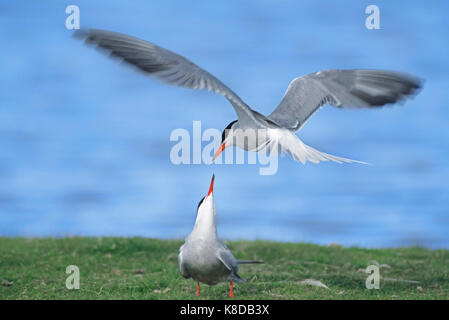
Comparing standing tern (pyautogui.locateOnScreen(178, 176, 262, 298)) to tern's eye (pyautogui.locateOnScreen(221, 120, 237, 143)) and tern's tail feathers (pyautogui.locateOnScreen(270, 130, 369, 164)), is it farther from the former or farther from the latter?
tern's tail feathers (pyautogui.locateOnScreen(270, 130, 369, 164))

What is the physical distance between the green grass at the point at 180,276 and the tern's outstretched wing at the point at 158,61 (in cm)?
244

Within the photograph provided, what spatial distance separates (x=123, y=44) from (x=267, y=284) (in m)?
3.42

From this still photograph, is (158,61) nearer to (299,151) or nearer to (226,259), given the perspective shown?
(299,151)

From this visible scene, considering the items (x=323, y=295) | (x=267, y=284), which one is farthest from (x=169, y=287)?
(x=323, y=295)

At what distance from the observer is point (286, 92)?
7605mm

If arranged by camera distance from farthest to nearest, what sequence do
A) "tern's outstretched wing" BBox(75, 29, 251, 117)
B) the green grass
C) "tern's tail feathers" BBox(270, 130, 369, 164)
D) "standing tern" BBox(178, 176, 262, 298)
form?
the green grass < "standing tern" BBox(178, 176, 262, 298) < "tern's tail feathers" BBox(270, 130, 369, 164) < "tern's outstretched wing" BBox(75, 29, 251, 117)

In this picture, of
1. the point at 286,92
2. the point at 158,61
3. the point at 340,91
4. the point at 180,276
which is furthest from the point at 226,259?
the point at 340,91

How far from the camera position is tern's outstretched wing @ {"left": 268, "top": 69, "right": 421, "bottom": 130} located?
7145mm

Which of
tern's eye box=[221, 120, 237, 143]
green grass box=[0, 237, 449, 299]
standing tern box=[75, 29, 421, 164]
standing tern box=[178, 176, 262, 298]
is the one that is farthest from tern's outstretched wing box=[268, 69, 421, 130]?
green grass box=[0, 237, 449, 299]

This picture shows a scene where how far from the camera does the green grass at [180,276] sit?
685 centimetres

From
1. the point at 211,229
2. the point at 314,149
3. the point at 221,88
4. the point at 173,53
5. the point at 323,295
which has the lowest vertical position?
the point at 323,295

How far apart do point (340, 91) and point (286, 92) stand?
718mm

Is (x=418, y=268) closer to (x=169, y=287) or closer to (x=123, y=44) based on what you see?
(x=169, y=287)

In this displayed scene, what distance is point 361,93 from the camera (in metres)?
7.49
